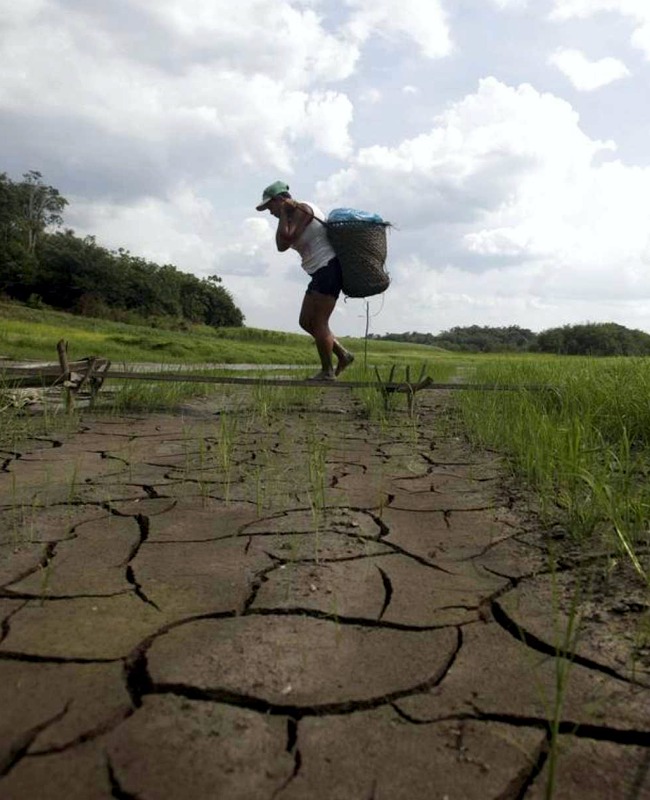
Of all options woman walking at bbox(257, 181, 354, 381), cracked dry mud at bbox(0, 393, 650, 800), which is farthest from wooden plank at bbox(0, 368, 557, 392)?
cracked dry mud at bbox(0, 393, 650, 800)

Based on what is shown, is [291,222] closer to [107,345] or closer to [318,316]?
[318,316]

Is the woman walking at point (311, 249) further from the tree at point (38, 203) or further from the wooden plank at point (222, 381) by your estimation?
the tree at point (38, 203)

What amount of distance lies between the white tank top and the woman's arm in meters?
0.04

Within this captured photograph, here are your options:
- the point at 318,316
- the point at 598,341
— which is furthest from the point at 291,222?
the point at 598,341

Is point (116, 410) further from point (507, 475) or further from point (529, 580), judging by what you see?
point (529, 580)

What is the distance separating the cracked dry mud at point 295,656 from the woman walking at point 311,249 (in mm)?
2639

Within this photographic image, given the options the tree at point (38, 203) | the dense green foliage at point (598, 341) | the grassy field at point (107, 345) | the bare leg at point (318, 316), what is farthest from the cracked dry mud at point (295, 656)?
the tree at point (38, 203)

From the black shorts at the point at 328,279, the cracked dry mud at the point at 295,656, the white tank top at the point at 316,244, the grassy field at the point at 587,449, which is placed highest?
the white tank top at the point at 316,244

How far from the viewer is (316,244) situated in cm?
479

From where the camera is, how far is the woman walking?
4.71 meters

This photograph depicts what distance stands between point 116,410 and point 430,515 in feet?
10.9

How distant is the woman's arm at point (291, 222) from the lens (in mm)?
4691

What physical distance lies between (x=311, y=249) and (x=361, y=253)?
362mm

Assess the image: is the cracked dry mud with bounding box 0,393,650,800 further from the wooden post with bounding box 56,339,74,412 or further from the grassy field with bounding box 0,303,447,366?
the grassy field with bounding box 0,303,447,366
